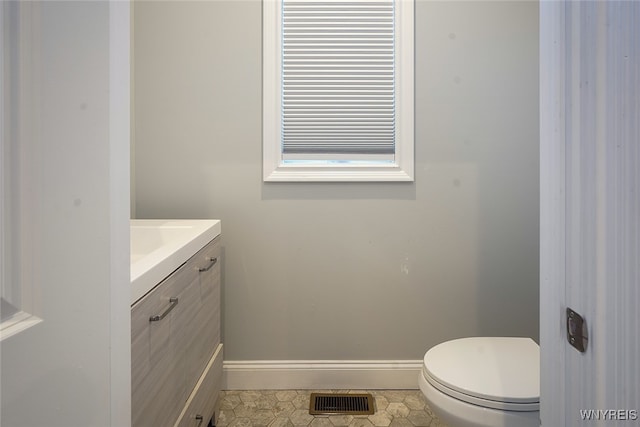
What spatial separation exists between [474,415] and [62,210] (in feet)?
4.03

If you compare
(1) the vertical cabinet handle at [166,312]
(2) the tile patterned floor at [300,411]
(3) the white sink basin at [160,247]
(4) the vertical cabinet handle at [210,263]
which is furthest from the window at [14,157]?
(2) the tile patterned floor at [300,411]

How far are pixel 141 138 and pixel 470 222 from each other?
1669 millimetres

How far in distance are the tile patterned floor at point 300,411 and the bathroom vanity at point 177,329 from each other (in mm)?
165

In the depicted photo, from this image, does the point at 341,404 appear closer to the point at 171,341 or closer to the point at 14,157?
the point at 171,341

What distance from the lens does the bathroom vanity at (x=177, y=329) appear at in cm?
96

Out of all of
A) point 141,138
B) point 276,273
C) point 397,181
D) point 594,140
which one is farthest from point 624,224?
point 141,138

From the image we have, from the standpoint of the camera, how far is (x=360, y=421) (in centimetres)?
183

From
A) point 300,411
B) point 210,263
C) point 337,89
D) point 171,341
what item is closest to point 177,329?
point 171,341

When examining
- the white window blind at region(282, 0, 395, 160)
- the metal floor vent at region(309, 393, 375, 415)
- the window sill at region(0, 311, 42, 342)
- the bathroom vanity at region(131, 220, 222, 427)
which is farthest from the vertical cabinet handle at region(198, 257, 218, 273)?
the window sill at region(0, 311, 42, 342)

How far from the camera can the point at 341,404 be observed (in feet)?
6.43

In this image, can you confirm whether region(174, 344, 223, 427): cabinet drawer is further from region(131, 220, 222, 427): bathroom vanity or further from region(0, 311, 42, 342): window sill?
region(0, 311, 42, 342): window sill

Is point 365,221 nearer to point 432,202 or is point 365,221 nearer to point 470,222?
point 432,202

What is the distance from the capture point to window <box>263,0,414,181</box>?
2.04 meters

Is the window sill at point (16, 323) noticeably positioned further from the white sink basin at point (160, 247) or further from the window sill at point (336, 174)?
the window sill at point (336, 174)
